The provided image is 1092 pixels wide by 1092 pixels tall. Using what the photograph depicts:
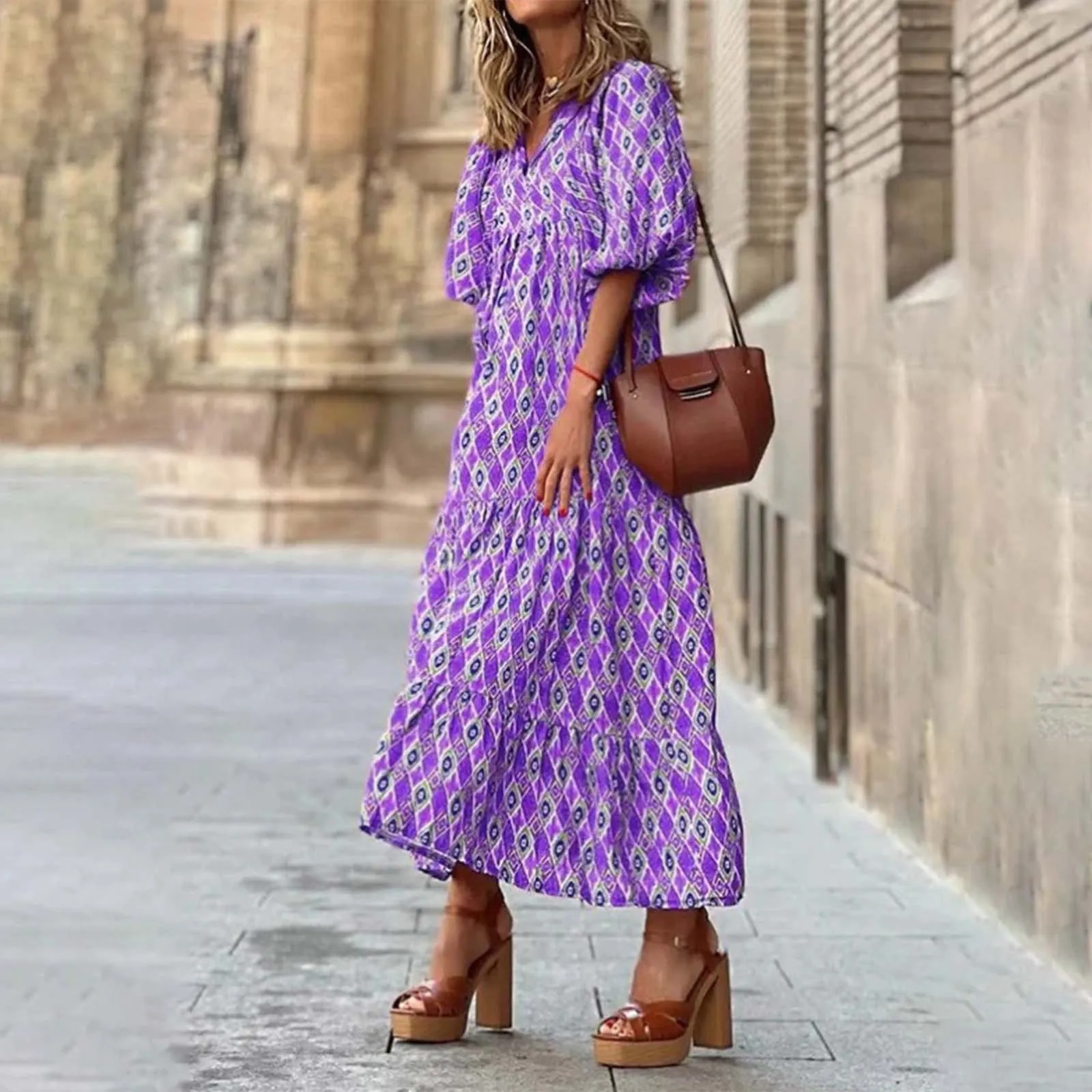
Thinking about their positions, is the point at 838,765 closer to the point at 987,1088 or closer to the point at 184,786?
the point at 184,786

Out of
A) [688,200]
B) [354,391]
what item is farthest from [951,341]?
[354,391]

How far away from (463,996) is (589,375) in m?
1.07

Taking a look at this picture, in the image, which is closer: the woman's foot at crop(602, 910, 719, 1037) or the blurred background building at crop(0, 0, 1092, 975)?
the woman's foot at crop(602, 910, 719, 1037)

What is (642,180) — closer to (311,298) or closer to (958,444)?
(958,444)

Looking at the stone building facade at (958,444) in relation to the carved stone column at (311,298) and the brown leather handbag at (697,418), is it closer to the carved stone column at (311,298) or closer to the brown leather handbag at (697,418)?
the brown leather handbag at (697,418)

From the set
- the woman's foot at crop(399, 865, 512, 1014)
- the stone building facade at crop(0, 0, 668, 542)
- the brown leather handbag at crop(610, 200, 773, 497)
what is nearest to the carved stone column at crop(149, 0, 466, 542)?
the stone building facade at crop(0, 0, 668, 542)

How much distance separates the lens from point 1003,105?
4.61 m

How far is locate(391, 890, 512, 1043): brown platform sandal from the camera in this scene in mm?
3309

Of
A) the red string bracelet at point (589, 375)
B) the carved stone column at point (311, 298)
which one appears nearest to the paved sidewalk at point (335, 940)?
the red string bracelet at point (589, 375)

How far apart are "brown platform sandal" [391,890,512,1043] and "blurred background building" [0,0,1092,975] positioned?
47.3 inches

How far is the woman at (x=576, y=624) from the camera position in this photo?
3.20 m

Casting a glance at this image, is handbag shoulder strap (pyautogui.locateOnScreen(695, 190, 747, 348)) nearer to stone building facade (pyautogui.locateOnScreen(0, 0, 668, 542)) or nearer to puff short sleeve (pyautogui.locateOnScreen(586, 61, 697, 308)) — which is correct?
puff short sleeve (pyautogui.locateOnScreen(586, 61, 697, 308))

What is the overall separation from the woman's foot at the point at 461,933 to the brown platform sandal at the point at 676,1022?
25 cm

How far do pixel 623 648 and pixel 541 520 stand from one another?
0.83 feet
